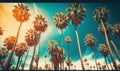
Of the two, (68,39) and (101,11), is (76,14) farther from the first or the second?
(68,39)

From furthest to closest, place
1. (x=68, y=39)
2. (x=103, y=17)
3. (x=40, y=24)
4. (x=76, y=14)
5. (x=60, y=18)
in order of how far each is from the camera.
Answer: (x=40, y=24) < (x=60, y=18) < (x=103, y=17) < (x=76, y=14) < (x=68, y=39)

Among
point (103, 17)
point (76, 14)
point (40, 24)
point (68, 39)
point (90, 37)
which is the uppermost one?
point (76, 14)

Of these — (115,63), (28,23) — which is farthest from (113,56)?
(28,23)

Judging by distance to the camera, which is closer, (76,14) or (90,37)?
(90,37)

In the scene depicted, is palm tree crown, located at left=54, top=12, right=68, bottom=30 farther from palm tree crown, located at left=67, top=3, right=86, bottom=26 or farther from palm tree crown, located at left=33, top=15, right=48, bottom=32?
palm tree crown, located at left=33, top=15, right=48, bottom=32

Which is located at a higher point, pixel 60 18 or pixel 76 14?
pixel 76 14

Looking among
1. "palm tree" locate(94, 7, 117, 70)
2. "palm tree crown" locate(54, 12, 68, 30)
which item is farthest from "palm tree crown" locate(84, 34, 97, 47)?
"palm tree crown" locate(54, 12, 68, 30)

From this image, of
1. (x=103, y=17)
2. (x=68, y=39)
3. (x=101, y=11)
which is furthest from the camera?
(x=103, y=17)

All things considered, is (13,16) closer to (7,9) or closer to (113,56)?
(7,9)

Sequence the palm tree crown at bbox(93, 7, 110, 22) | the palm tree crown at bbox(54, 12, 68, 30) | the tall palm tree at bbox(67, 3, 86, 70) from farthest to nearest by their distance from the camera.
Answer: the tall palm tree at bbox(67, 3, 86, 70), the palm tree crown at bbox(54, 12, 68, 30), the palm tree crown at bbox(93, 7, 110, 22)

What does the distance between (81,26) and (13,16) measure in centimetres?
674

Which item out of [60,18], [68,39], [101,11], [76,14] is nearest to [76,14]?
[76,14]

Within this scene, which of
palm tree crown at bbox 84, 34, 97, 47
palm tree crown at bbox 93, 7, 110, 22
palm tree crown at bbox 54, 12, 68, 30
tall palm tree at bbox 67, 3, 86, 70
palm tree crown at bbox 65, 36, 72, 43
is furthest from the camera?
tall palm tree at bbox 67, 3, 86, 70

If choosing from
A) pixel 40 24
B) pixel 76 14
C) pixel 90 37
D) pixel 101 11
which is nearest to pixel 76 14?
pixel 76 14
